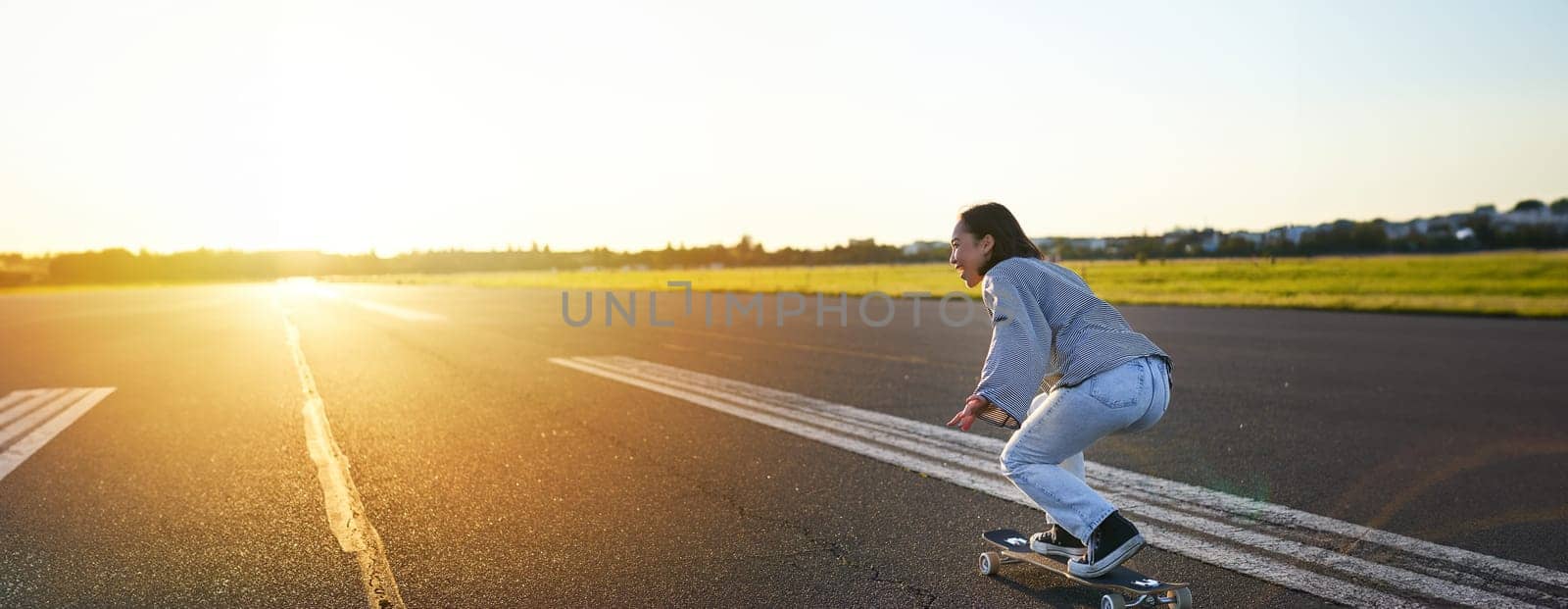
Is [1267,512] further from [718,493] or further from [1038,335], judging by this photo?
[718,493]

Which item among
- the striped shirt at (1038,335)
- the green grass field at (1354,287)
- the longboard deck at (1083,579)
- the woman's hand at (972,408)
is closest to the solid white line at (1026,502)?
the longboard deck at (1083,579)

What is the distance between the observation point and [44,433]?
8.73m

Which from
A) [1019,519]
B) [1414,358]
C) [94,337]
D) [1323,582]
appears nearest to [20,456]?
[1019,519]

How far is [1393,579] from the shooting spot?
4102mm

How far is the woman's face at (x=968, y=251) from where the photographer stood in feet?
12.6

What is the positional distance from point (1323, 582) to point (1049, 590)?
3.60ft

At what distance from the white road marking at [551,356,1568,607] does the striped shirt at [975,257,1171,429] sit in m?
1.27

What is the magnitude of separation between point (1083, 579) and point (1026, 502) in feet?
5.73

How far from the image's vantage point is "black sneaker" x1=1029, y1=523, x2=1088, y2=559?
13.4 ft

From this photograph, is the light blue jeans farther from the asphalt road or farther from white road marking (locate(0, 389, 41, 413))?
white road marking (locate(0, 389, 41, 413))

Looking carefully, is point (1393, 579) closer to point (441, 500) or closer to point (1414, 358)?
point (441, 500)

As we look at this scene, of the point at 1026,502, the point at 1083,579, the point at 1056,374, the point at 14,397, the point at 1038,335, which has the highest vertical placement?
the point at 1038,335

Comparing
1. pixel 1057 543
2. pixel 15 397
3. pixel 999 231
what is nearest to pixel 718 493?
pixel 1057 543

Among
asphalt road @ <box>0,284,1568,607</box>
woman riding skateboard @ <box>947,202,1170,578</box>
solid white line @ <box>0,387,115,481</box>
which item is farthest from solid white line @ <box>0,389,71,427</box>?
woman riding skateboard @ <box>947,202,1170,578</box>
